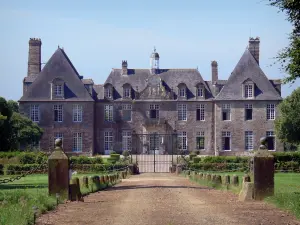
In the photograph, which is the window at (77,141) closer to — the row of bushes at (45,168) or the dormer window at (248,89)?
the dormer window at (248,89)

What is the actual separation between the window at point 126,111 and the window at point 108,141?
1865 millimetres

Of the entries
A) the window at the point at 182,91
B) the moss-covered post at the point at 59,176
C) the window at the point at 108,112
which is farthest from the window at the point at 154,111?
the moss-covered post at the point at 59,176

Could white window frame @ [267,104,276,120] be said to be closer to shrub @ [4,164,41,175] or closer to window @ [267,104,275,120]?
window @ [267,104,275,120]

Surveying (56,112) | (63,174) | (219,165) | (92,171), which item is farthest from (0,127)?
(63,174)

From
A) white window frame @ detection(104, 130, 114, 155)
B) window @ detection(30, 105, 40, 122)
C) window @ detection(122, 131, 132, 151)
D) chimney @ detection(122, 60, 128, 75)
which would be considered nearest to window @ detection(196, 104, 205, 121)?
window @ detection(122, 131, 132, 151)

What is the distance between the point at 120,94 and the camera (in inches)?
2213

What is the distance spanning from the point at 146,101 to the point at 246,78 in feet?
29.4

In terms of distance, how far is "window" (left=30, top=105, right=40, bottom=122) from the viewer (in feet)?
179

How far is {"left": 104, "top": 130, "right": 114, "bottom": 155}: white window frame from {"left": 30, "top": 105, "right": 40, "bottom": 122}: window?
20.1 ft

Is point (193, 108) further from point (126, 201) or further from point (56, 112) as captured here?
point (126, 201)

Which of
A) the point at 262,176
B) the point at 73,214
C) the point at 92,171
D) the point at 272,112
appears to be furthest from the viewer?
the point at 272,112

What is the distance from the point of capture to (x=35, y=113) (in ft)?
180

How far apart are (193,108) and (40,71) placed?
14.0m

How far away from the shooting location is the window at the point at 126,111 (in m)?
56.3
